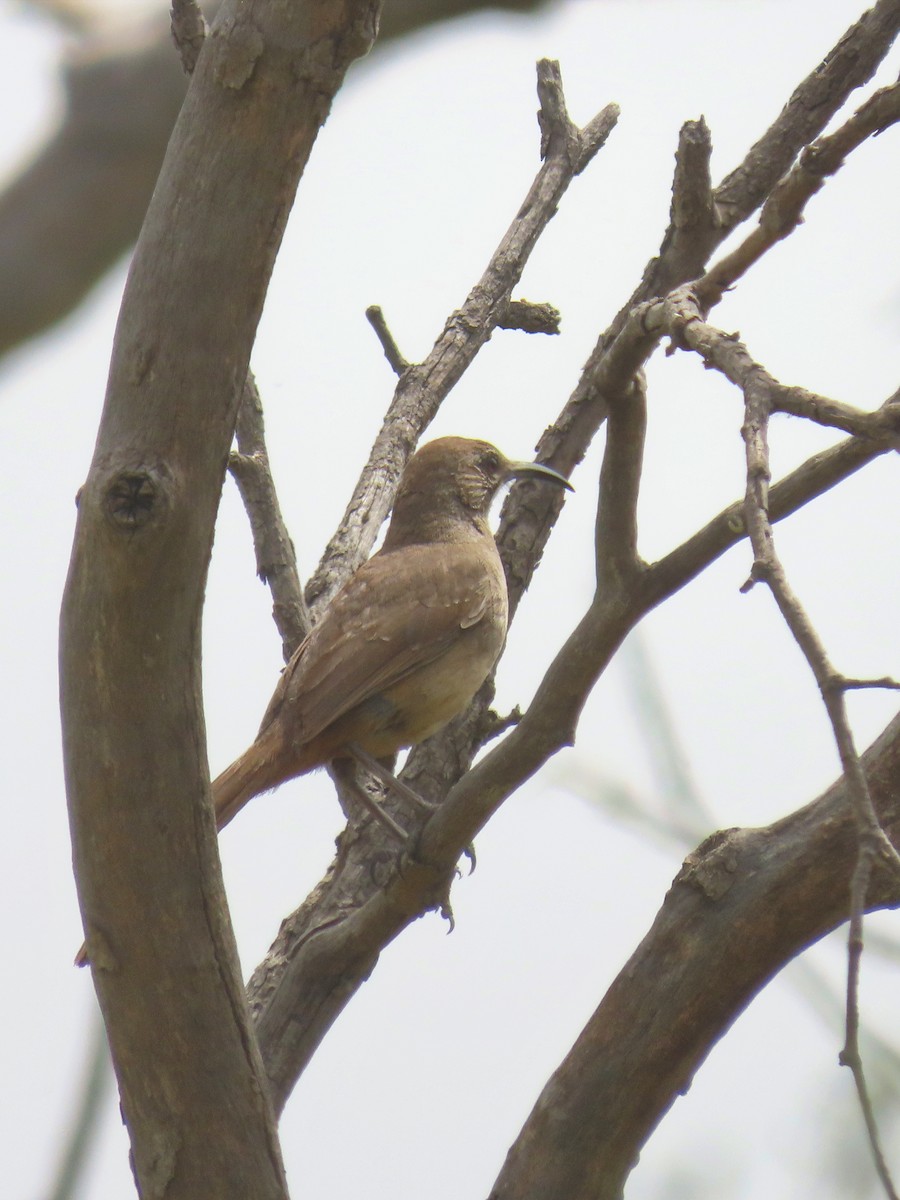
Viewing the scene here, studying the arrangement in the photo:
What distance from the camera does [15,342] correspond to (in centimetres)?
290

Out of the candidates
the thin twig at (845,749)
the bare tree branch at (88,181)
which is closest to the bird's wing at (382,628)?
the bare tree branch at (88,181)

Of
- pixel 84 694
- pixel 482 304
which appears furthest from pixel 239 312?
pixel 482 304

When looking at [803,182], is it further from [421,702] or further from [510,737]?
[421,702]

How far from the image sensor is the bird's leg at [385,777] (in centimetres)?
477

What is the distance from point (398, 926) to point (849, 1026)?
224 cm

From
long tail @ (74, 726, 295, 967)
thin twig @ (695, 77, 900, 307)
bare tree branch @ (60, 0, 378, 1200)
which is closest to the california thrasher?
long tail @ (74, 726, 295, 967)

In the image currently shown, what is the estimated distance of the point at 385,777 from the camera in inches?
190

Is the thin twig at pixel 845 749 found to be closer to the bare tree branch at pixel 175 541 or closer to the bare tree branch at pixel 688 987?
the bare tree branch at pixel 175 541

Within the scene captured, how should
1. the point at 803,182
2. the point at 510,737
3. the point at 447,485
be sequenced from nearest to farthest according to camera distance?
the point at 803,182
the point at 510,737
the point at 447,485

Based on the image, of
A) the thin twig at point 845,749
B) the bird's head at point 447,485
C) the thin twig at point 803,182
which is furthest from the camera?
the bird's head at point 447,485

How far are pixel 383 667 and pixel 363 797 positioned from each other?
0.46 m

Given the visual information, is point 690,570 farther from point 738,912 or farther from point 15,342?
point 15,342

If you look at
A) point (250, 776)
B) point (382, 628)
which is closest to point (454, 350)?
point (382, 628)

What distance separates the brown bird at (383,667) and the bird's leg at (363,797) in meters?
0.04
